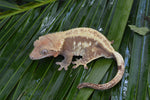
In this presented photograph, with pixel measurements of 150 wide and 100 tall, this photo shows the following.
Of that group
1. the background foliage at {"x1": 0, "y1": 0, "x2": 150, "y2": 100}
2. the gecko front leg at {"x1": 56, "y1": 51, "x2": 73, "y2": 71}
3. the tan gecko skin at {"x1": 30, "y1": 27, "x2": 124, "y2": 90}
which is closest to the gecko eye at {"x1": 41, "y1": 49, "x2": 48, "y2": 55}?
the tan gecko skin at {"x1": 30, "y1": 27, "x2": 124, "y2": 90}

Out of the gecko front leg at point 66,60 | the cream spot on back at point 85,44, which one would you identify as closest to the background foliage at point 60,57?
the gecko front leg at point 66,60

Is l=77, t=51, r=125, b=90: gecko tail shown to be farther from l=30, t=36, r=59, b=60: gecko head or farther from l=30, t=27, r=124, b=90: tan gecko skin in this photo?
l=30, t=36, r=59, b=60: gecko head

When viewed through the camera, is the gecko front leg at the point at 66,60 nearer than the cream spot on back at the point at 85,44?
Yes

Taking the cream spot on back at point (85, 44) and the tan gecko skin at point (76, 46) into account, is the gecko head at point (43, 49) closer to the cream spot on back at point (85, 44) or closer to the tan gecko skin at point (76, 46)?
the tan gecko skin at point (76, 46)

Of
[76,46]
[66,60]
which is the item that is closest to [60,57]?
[66,60]

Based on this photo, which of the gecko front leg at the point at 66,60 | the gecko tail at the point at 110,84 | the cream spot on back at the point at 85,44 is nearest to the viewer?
the gecko tail at the point at 110,84

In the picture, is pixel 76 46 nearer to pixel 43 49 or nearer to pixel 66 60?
pixel 66 60

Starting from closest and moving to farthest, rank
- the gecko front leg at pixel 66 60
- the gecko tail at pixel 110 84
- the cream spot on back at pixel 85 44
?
1. the gecko tail at pixel 110 84
2. the gecko front leg at pixel 66 60
3. the cream spot on back at pixel 85 44
